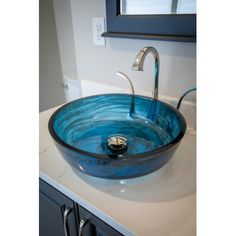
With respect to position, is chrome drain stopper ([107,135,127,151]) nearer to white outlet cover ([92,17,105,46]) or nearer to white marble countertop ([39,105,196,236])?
white marble countertop ([39,105,196,236])

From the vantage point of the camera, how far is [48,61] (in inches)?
58.4

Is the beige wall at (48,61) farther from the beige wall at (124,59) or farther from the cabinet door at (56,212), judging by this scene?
the cabinet door at (56,212)

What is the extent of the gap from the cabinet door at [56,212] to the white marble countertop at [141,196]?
0.14 feet

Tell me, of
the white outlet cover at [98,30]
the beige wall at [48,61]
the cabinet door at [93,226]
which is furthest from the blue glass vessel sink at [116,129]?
the beige wall at [48,61]

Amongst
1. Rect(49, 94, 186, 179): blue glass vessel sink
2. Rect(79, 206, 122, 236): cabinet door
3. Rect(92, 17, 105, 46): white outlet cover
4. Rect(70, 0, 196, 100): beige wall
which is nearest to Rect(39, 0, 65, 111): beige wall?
Rect(70, 0, 196, 100): beige wall

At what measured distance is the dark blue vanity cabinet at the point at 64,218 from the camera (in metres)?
0.55

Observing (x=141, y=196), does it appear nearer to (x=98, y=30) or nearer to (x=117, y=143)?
(x=117, y=143)

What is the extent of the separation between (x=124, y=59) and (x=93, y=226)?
0.66 meters

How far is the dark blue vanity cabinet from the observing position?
553mm
